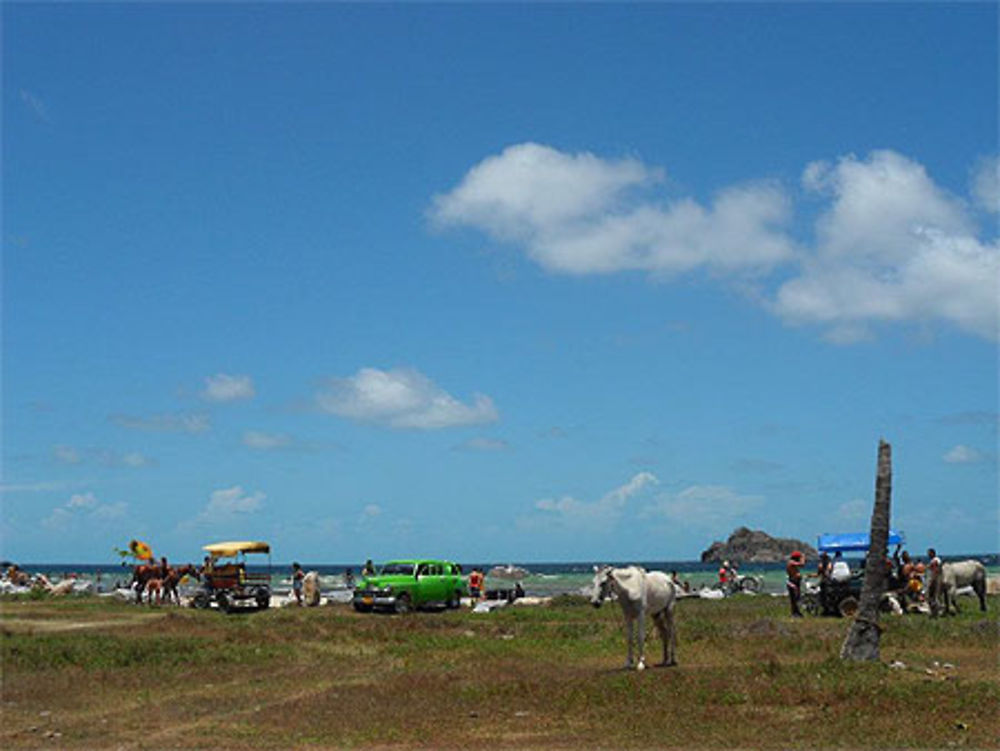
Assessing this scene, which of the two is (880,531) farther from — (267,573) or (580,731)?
(267,573)

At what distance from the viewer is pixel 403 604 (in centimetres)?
4466

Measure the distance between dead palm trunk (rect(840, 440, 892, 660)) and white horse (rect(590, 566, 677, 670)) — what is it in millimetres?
3668

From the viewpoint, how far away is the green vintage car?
44.0 m

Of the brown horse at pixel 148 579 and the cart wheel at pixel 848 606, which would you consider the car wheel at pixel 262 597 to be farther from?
the cart wheel at pixel 848 606

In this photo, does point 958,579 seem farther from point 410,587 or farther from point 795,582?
point 410,587

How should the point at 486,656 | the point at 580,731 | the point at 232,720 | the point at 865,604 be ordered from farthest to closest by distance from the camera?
the point at 486,656 → the point at 865,604 → the point at 232,720 → the point at 580,731

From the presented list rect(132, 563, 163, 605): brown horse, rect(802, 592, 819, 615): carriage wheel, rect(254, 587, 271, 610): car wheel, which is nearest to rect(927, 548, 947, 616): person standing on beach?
rect(802, 592, 819, 615): carriage wheel

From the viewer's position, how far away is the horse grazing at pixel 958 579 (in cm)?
3853

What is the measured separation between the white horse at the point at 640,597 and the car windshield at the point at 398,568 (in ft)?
73.8

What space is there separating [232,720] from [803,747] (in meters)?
9.12

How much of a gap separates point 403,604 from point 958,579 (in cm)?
2050

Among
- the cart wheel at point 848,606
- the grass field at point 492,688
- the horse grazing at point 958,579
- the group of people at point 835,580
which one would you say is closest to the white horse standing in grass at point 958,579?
the horse grazing at point 958,579

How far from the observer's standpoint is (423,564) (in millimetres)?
46344

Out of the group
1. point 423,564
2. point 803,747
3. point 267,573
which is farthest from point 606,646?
point 267,573
